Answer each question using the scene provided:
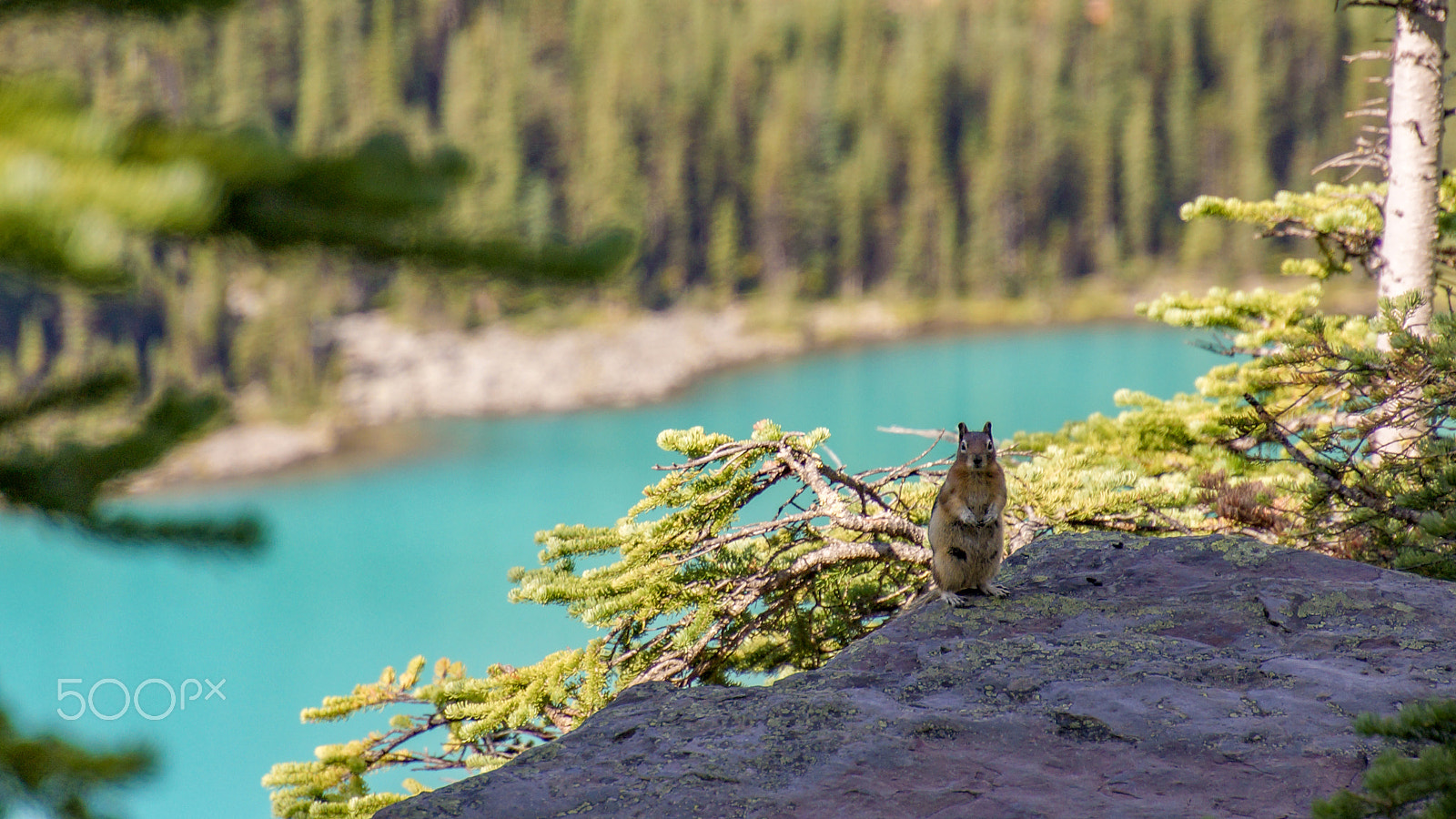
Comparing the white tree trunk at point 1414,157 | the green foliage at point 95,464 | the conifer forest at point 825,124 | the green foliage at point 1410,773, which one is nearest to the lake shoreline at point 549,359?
the conifer forest at point 825,124

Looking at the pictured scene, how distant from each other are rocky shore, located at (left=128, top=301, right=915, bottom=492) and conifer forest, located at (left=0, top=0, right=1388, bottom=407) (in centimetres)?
264

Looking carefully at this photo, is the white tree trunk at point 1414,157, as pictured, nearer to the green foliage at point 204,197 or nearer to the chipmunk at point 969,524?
the chipmunk at point 969,524

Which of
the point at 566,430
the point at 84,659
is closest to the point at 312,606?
the point at 84,659

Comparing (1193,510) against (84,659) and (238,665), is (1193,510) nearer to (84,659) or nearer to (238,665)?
(238,665)

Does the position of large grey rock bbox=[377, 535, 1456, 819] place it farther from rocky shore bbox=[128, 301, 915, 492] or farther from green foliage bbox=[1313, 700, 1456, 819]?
rocky shore bbox=[128, 301, 915, 492]

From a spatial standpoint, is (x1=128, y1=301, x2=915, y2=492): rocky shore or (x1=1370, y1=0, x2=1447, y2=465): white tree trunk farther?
(x1=128, y1=301, x2=915, y2=492): rocky shore

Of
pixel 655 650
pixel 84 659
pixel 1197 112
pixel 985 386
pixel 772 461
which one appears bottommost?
pixel 84 659

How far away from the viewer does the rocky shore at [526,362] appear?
6456 cm

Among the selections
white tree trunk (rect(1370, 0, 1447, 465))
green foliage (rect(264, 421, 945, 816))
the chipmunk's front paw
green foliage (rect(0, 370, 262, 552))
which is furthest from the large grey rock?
white tree trunk (rect(1370, 0, 1447, 465))

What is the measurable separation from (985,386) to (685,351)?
24869 mm

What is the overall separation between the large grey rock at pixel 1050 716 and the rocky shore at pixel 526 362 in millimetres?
58215

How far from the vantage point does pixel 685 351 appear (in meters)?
70.2

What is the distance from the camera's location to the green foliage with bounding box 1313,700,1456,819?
2234mm

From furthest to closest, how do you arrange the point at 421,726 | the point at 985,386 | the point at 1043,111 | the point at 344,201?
the point at 1043,111 → the point at 985,386 → the point at 421,726 → the point at 344,201
